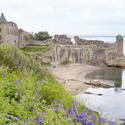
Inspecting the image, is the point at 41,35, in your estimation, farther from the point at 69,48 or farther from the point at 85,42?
the point at 85,42

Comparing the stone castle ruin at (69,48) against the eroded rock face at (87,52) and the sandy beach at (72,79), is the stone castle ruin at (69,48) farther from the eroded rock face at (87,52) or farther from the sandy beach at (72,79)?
the sandy beach at (72,79)

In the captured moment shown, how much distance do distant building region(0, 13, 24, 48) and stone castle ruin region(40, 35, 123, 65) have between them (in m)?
9.21

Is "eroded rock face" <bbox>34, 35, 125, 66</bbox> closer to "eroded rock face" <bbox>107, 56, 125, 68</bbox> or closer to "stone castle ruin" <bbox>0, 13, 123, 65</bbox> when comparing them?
"stone castle ruin" <bbox>0, 13, 123, 65</bbox>

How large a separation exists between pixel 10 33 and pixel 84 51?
1163 inches

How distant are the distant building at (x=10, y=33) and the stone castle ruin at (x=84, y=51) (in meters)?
9.21

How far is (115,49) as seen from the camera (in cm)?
7775

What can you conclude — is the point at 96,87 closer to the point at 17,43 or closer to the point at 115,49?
the point at 17,43

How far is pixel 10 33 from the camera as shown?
166 feet

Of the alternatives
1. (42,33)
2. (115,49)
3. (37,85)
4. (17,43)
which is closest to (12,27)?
(17,43)

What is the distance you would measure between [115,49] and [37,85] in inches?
2920

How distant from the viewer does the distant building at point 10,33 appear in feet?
154

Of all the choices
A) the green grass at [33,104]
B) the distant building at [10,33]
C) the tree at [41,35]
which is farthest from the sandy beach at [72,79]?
the green grass at [33,104]

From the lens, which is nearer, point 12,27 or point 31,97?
point 31,97

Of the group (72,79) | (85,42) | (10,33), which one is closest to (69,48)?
(85,42)
